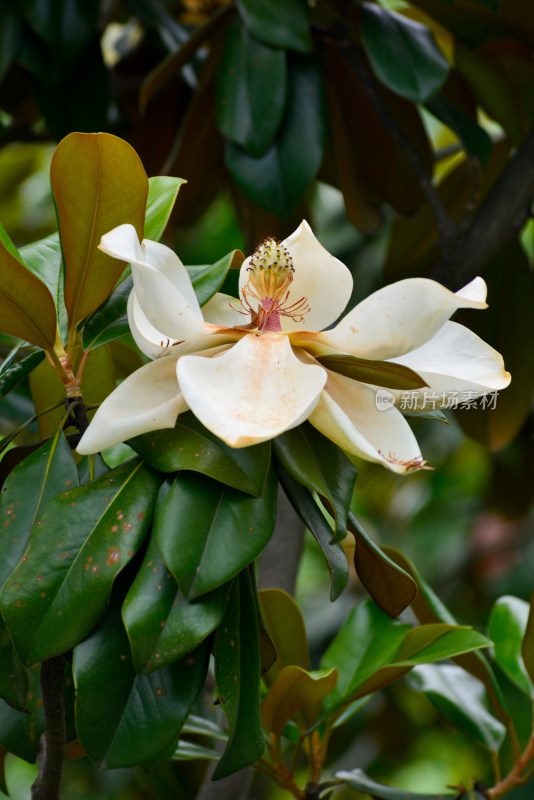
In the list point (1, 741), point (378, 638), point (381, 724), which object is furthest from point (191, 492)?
point (381, 724)

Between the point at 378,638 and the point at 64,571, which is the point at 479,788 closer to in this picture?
the point at 378,638

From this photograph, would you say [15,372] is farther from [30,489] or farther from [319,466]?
[319,466]

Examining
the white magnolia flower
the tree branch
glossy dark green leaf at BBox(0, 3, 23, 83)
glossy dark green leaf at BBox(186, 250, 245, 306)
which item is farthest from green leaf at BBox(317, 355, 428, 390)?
glossy dark green leaf at BBox(0, 3, 23, 83)

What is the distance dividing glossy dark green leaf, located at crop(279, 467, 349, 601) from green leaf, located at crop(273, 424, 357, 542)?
0.8 inches

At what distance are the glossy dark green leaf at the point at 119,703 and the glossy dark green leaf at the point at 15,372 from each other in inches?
6.6

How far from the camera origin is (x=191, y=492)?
0.45m

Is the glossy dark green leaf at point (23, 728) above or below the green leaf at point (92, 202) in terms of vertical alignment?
below

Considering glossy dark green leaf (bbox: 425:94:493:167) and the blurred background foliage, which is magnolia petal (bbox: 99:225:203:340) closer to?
the blurred background foliage

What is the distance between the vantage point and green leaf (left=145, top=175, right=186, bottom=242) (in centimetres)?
58

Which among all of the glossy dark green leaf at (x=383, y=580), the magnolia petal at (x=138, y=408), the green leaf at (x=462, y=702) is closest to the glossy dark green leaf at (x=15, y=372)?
the magnolia petal at (x=138, y=408)

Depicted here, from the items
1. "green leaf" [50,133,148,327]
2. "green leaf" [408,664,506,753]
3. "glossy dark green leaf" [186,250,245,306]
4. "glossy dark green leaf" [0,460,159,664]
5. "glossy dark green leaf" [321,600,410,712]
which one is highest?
"green leaf" [50,133,148,327]

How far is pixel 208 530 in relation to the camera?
44 centimetres

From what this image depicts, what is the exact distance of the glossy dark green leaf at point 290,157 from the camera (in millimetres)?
1039

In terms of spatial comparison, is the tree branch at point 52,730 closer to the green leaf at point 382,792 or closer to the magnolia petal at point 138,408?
the magnolia petal at point 138,408
